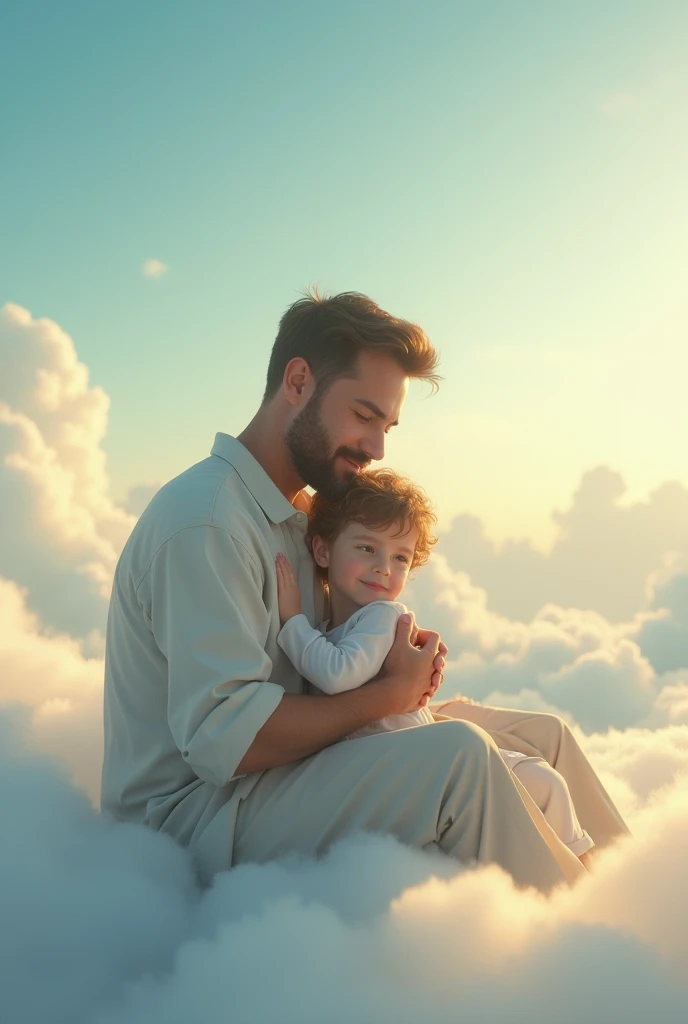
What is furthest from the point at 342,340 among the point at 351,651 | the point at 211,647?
the point at 211,647

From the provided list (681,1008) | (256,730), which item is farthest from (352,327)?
(681,1008)

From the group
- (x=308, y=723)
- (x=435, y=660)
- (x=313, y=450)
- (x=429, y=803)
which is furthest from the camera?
(x=313, y=450)

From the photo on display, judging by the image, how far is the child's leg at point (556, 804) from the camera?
351 cm

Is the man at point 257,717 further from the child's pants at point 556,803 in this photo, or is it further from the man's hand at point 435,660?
the child's pants at point 556,803

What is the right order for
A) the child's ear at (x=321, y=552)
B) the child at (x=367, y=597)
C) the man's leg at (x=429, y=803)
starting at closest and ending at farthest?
the man's leg at (x=429, y=803)
the child at (x=367, y=597)
the child's ear at (x=321, y=552)

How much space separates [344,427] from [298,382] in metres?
0.29

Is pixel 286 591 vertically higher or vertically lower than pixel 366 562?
lower

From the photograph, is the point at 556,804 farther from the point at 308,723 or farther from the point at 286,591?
the point at 286,591

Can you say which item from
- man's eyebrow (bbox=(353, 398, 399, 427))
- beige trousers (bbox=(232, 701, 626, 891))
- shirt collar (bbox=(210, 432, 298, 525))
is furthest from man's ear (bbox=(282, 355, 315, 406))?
beige trousers (bbox=(232, 701, 626, 891))

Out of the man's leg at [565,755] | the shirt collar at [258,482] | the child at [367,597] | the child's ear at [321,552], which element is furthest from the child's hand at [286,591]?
the man's leg at [565,755]

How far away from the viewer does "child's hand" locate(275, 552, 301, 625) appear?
3484 mm

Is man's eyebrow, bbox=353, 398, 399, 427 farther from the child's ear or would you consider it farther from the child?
the child's ear

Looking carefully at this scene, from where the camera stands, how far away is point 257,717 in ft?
9.63

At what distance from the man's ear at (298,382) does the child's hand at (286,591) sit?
0.73 meters
